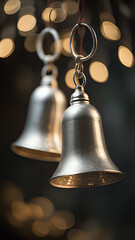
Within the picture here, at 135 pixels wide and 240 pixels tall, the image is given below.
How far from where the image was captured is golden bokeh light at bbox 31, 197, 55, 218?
200cm

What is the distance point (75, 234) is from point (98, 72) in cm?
92

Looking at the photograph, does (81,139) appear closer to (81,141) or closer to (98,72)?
(81,141)

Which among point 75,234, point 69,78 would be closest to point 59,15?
point 69,78

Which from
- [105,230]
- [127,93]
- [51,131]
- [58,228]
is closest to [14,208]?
[58,228]

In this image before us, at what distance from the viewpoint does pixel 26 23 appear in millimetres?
1620

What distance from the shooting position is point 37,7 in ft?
4.85

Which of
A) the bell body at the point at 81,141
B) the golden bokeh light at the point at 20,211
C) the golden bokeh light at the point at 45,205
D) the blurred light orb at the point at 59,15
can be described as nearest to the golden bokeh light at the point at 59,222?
the golden bokeh light at the point at 45,205

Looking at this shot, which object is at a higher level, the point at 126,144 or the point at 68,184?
the point at 126,144

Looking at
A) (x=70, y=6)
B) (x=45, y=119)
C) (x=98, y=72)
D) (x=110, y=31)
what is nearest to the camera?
(x=45, y=119)

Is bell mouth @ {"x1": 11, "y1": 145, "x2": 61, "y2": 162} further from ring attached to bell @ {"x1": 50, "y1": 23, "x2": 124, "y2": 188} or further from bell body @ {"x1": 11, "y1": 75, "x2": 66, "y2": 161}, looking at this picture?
ring attached to bell @ {"x1": 50, "y1": 23, "x2": 124, "y2": 188}

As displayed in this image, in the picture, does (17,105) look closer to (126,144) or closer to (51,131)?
(126,144)

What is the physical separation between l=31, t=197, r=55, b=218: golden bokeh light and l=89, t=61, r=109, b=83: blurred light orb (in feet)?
2.52

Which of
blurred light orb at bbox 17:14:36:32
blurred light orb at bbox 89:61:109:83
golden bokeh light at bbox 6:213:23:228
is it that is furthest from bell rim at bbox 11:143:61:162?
golden bokeh light at bbox 6:213:23:228

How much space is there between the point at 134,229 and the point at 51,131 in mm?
895
